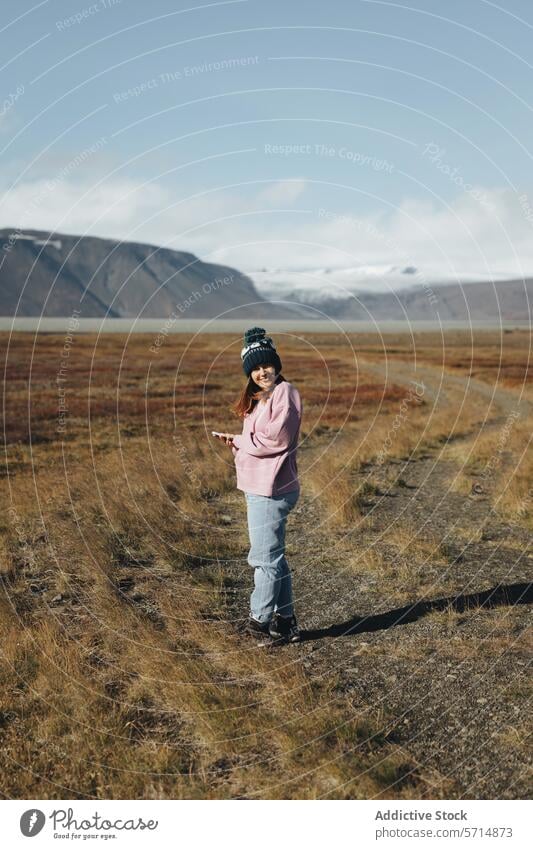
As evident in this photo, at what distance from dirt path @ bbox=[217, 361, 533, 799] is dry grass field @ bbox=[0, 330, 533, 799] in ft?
0.08

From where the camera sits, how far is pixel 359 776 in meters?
4.16

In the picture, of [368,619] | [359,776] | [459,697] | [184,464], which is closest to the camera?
[359,776]

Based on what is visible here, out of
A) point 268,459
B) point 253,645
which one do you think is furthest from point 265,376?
point 253,645

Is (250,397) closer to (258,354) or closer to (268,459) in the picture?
(258,354)

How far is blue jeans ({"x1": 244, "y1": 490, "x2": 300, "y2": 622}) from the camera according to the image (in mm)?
5855

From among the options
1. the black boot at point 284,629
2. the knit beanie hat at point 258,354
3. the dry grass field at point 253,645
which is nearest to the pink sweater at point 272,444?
the knit beanie hat at point 258,354

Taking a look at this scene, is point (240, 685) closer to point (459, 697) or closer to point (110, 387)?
point (459, 697)

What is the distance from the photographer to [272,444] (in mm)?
5684

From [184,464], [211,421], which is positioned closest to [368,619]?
[184,464]

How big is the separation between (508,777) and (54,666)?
3411 mm

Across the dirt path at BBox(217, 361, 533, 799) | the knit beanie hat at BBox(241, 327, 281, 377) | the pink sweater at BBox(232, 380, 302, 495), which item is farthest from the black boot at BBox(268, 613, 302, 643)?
the knit beanie hat at BBox(241, 327, 281, 377)

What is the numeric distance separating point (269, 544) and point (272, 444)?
86 centimetres

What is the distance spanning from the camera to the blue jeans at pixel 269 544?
586 centimetres

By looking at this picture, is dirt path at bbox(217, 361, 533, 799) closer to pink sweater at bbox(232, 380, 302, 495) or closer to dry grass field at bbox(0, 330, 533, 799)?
dry grass field at bbox(0, 330, 533, 799)
